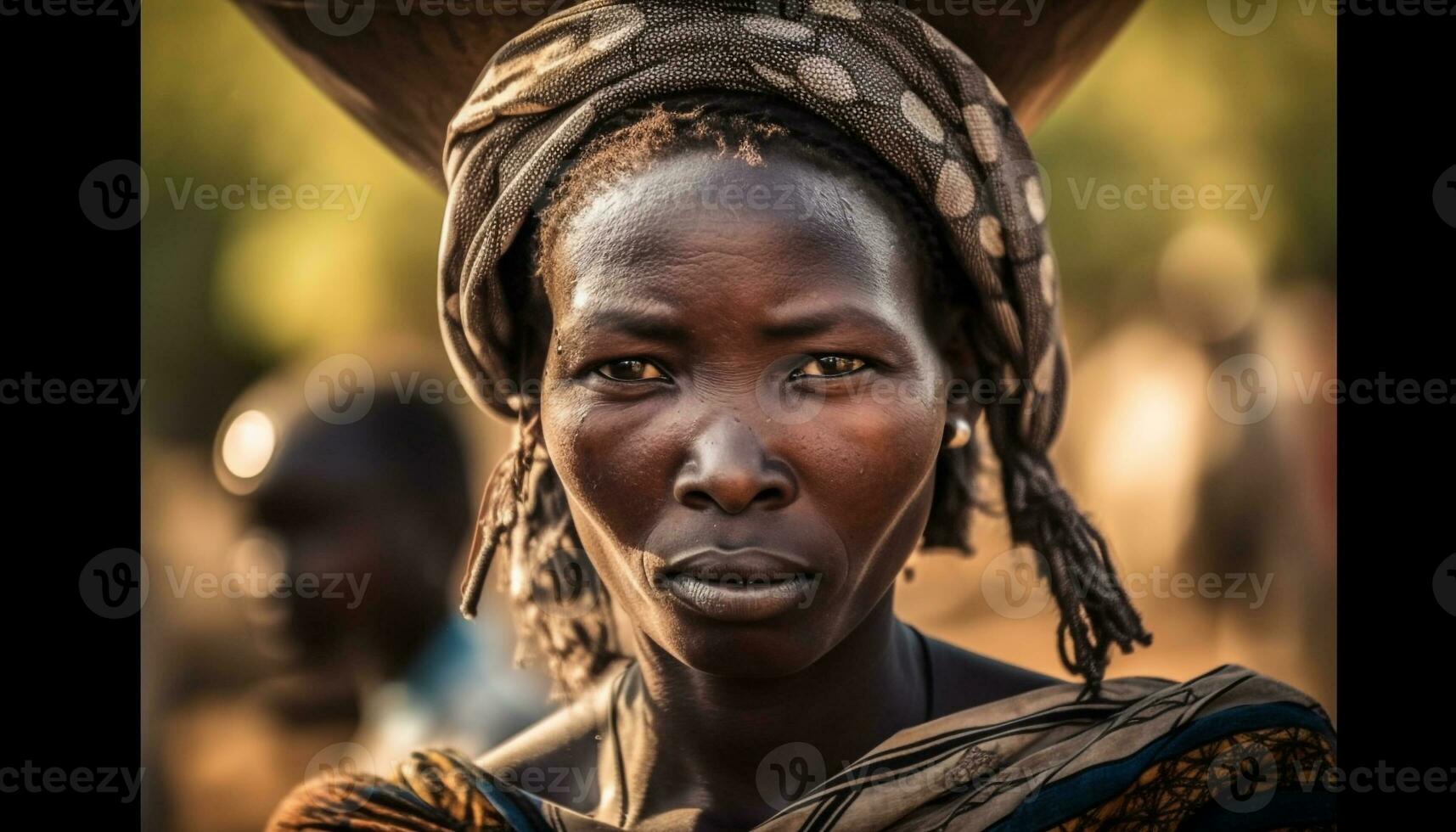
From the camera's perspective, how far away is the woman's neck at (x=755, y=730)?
2.35 meters

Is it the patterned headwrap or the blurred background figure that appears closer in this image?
the patterned headwrap

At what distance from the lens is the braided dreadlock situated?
2125 mm

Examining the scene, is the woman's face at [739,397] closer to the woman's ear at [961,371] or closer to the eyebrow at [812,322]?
the eyebrow at [812,322]

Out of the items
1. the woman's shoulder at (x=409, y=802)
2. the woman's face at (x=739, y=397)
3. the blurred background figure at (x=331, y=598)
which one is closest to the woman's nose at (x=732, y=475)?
the woman's face at (x=739, y=397)

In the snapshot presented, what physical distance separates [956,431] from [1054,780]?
0.59m

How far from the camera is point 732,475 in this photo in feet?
6.46

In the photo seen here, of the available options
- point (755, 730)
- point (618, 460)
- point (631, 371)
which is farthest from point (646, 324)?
point (755, 730)

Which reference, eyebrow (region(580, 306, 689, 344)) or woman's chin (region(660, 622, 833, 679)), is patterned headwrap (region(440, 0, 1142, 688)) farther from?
woman's chin (region(660, 622, 833, 679))

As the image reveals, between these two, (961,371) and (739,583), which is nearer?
(739,583)

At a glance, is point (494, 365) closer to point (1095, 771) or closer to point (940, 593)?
point (1095, 771)

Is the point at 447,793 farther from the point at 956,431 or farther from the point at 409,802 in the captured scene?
the point at 956,431

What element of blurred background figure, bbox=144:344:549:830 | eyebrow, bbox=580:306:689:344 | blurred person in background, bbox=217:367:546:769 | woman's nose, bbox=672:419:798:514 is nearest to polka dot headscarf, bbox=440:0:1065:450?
eyebrow, bbox=580:306:689:344

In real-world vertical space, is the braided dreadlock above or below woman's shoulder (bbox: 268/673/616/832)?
above

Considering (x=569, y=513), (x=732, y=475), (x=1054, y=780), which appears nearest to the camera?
(x=732, y=475)
